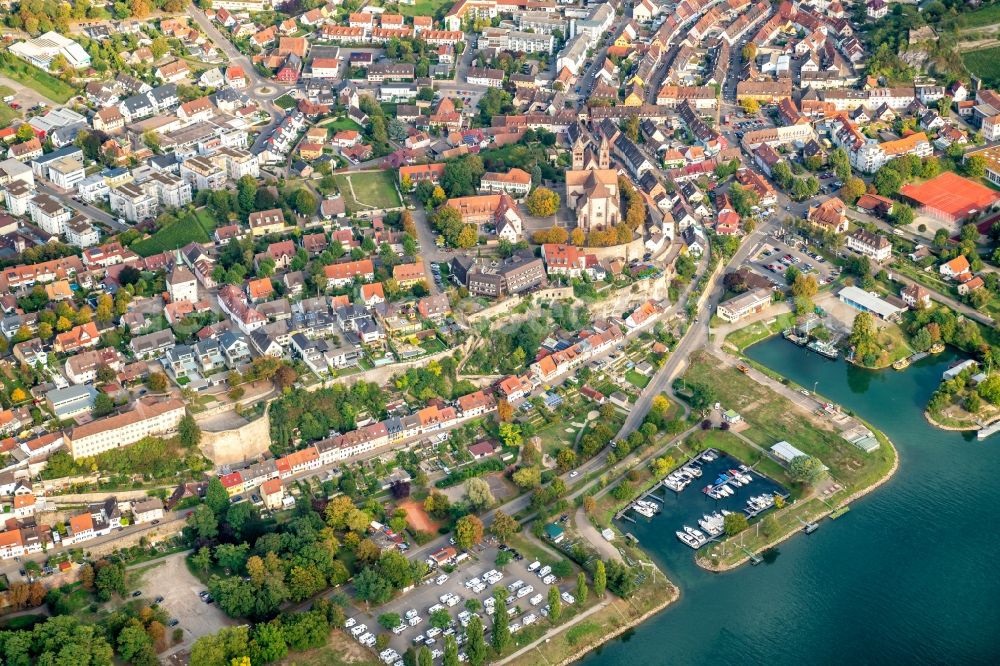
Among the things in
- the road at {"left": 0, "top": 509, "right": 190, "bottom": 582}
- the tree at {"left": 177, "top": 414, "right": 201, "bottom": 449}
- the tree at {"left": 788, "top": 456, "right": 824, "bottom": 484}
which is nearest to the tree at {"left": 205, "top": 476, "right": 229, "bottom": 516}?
the road at {"left": 0, "top": 509, "right": 190, "bottom": 582}

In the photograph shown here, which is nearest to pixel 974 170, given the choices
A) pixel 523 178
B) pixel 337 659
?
pixel 523 178

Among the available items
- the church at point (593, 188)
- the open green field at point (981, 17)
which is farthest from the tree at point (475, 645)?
the open green field at point (981, 17)

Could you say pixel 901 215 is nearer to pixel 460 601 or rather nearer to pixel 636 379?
pixel 636 379

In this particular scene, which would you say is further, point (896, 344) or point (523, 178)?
point (523, 178)

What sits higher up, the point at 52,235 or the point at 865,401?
the point at 52,235

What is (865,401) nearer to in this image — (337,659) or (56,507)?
(337,659)

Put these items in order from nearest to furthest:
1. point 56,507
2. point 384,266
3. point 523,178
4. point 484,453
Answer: point 56,507, point 484,453, point 384,266, point 523,178

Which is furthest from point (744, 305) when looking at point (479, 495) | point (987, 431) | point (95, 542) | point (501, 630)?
point (95, 542)
